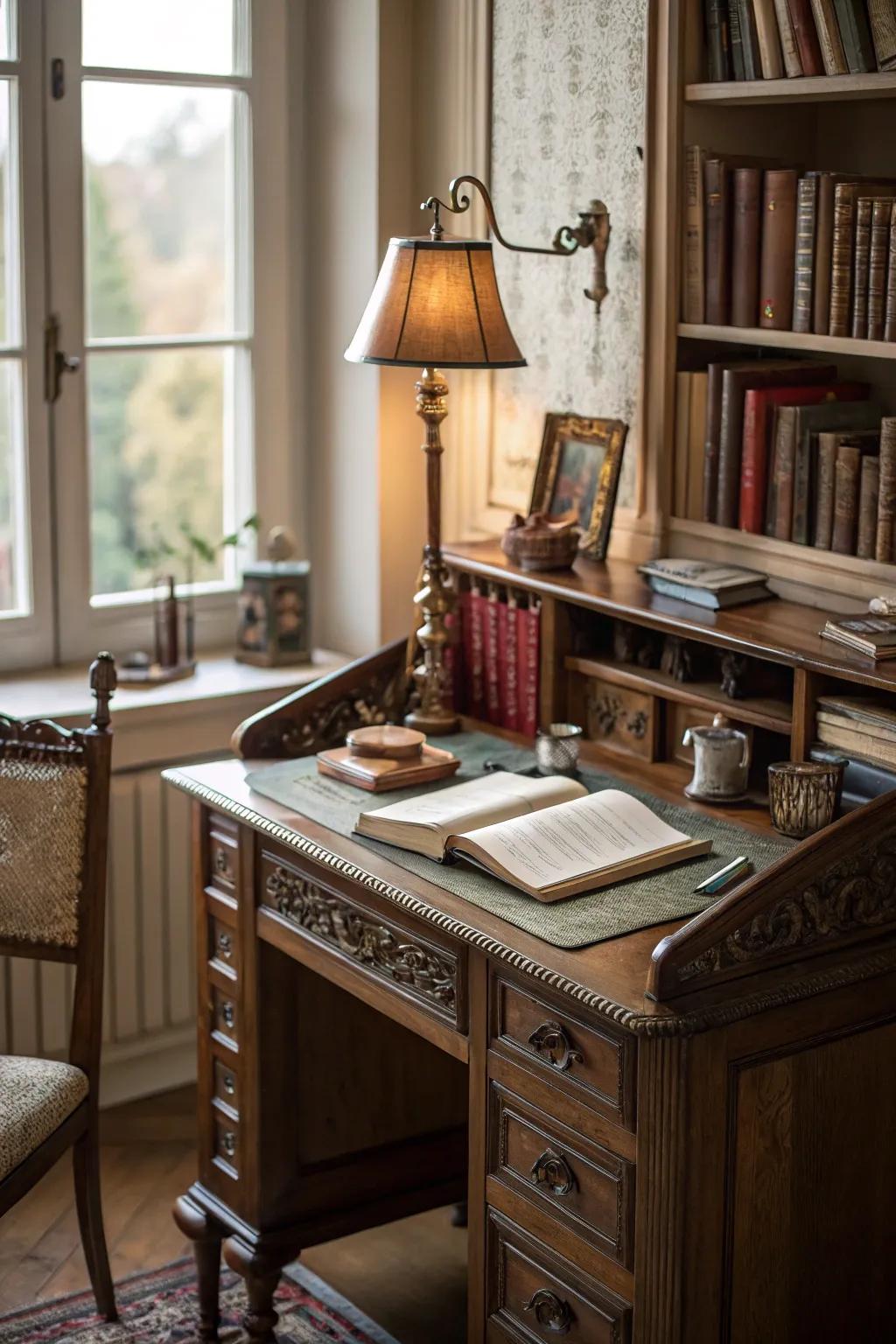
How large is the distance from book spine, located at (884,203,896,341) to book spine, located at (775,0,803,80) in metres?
0.27

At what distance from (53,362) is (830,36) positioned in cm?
162

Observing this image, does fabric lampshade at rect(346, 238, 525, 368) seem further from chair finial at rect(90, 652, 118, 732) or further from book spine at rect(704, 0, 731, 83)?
chair finial at rect(90, 652, 118, 732)

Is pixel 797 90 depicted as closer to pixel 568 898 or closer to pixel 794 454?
pixel 794 454

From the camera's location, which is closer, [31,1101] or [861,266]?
[861,266]

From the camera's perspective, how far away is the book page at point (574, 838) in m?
2.13

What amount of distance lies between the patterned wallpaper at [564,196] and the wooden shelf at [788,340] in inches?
6.1

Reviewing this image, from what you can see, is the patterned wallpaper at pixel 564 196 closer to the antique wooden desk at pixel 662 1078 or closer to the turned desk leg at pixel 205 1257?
the antique wooden desk at pixel 662 1078

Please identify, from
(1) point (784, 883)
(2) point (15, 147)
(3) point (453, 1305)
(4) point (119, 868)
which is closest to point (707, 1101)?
(1) point (784, 883)

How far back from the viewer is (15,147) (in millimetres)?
3135

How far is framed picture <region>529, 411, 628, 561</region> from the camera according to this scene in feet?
9.11

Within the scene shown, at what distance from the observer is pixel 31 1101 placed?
246 centimetres

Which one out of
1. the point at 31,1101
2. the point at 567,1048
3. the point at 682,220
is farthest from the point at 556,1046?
the point at 682,220

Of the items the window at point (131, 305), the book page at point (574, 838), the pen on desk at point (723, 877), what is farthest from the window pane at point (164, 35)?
the pen on desk at point (723, 877)

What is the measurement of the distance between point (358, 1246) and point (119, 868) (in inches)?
33.4
